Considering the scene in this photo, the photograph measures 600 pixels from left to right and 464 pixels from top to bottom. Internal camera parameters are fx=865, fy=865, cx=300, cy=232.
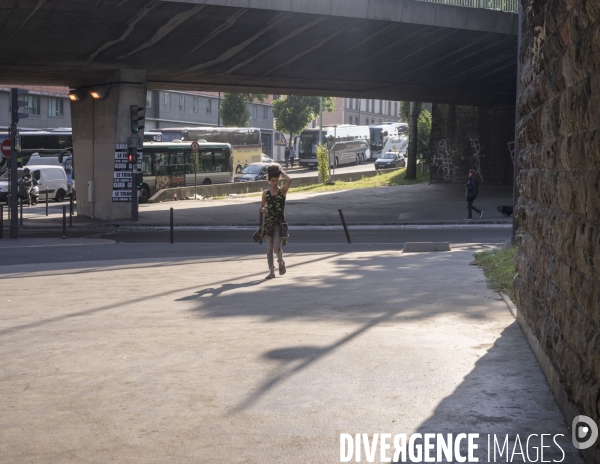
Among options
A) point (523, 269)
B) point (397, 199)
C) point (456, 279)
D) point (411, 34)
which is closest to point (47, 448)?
point (523, 269)

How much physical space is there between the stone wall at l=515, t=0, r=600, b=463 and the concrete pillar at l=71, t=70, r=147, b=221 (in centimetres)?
2219

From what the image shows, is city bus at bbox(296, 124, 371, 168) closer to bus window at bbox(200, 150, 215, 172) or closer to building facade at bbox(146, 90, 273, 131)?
building facade at bbox(146, 90, 273, 131)

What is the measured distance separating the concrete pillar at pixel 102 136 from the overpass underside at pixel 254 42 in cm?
61

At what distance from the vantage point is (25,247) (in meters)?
20.0

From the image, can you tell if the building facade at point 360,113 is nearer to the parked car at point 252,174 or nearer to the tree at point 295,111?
the tree at point 295,111

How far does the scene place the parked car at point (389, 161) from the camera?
6881 cm

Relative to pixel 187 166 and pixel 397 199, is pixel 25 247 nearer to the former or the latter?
pixel 397 199

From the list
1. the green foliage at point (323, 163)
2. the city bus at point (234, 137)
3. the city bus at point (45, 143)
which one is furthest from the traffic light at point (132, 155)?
the city bus at point (234, 137)

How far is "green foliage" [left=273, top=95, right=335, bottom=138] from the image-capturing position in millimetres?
78438

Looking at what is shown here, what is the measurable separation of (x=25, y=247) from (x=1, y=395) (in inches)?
576

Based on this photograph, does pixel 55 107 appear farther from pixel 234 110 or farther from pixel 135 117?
pixel 135 117

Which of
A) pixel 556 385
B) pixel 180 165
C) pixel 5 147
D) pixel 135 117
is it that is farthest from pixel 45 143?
pixel 556 385

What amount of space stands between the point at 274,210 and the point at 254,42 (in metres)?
14.0

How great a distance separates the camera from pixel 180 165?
45.3 metres
